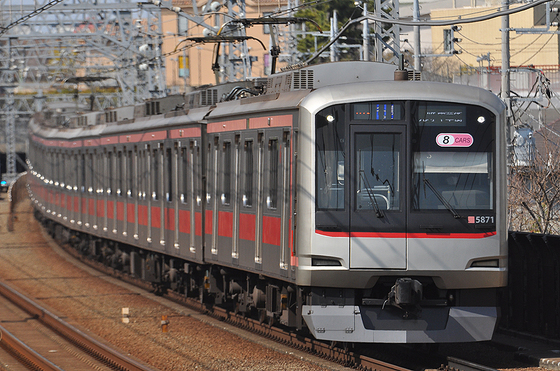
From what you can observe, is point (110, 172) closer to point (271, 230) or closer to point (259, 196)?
point (259, 196)

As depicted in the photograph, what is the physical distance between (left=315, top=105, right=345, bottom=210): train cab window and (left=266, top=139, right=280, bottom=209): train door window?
1136 millimetres

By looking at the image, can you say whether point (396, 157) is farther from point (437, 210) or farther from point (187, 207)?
point (187, 207)

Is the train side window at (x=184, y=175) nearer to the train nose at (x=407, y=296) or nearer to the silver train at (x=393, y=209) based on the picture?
the silver train at (x=393, y=209)

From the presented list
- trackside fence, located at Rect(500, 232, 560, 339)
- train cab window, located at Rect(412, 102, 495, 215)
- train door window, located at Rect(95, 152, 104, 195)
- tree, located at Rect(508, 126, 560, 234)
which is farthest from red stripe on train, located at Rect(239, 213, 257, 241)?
train door window, located at Rect(95, 152, 104, 195)

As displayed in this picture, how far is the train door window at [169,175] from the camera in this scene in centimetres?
1598

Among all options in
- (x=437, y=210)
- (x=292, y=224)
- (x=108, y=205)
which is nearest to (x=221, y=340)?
(x=292, y=224)

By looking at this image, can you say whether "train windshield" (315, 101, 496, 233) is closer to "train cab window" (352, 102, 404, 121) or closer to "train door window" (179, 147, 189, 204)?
"train cab window" (352, 102, 404, 121)

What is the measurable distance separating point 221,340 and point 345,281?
11.8 feet

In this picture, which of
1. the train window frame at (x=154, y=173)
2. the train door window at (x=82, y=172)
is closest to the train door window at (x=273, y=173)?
the train window frame at (x=154, y=173)

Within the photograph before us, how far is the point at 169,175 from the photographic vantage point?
1609cm

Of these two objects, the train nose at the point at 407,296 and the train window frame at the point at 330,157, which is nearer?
the train nose at the point at 407,296

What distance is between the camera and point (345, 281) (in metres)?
9.77

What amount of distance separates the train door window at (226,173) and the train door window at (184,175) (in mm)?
1952

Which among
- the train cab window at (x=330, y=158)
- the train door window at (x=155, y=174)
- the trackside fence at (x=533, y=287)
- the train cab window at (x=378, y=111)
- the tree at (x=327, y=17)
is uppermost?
the tree at (x=327, y=17)
